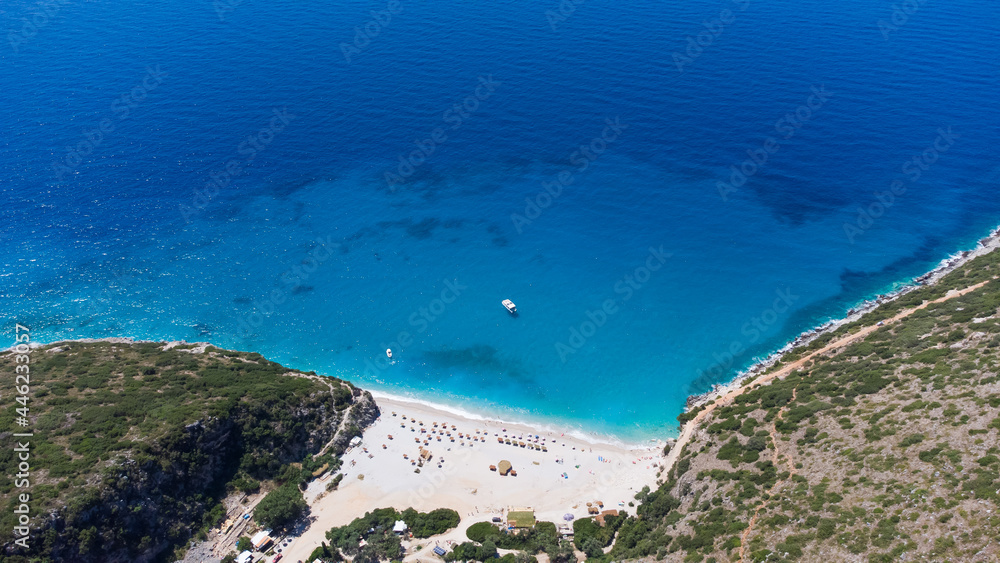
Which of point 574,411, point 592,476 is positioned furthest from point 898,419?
point 574,411

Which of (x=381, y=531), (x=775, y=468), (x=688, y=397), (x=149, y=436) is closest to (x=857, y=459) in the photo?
(x=775, y=468)

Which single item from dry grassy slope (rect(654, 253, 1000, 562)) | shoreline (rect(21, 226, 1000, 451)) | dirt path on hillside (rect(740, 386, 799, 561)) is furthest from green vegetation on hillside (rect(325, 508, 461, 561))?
dirt path on hillside (rect(740, 386, 799, 561))

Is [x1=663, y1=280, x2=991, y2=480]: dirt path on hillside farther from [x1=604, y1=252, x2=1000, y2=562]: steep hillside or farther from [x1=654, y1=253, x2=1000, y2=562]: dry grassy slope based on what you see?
[x1=654, y1=253, x2=1000, y2=562]: dry grassy slope

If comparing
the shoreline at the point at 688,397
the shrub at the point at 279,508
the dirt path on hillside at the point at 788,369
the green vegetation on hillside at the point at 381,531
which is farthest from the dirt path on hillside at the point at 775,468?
the shrub at the point at 279,508

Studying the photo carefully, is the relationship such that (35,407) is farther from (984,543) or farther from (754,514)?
(984,543)

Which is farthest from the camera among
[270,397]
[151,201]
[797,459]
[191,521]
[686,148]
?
[686,148]
